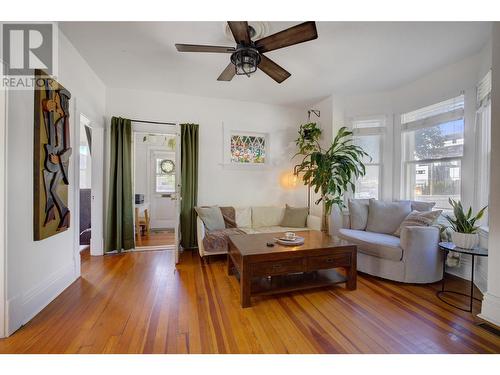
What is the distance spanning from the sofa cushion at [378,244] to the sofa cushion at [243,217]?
5.00 ft

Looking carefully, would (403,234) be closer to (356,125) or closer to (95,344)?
(356,125)

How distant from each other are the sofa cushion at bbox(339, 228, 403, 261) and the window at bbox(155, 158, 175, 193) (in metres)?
4.14

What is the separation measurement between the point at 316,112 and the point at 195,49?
2.80 meters

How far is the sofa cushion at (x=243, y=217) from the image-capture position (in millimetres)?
3646

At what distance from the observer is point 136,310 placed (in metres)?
1.88

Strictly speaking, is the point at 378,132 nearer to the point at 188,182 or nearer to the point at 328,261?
the point at 328,261

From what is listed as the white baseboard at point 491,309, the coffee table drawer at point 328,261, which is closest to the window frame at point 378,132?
the coffee table drawer at point 328,261

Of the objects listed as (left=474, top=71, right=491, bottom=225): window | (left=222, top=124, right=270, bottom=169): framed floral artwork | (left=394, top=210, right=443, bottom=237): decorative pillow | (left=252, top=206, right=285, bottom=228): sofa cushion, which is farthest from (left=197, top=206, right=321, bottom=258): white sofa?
(left=474, top=71, right=491, bottom=225): window

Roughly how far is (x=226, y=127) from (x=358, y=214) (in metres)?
2.59

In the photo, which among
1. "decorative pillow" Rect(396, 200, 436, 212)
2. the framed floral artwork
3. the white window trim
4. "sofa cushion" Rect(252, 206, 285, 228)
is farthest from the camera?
the framed floral artwork

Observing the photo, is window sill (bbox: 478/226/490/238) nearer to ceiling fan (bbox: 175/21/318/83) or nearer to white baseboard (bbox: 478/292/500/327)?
white baseboard (bbox: 478/292/500/327)

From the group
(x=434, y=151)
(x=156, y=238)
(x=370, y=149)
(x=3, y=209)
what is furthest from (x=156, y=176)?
(x=434, y=151)

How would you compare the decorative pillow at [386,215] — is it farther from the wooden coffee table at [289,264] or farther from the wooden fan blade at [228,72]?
the wooden fan blade at [228,72]

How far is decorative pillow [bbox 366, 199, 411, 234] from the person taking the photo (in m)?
2.94
